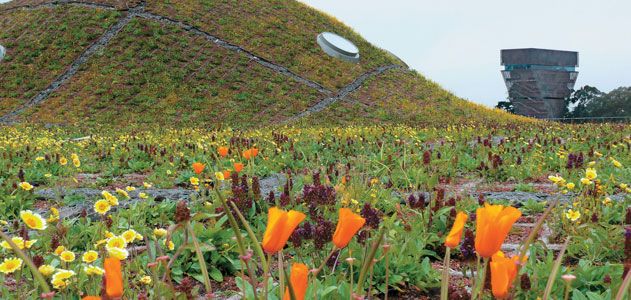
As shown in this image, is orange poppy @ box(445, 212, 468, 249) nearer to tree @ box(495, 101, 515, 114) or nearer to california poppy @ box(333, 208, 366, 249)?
california poppy @ box(333, 208, 366, 249)

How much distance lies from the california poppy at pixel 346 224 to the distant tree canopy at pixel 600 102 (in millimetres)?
58151

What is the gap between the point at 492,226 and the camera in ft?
3.59

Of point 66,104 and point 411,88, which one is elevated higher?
point 411,88

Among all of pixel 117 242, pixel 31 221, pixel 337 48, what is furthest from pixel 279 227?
pixel 337 48

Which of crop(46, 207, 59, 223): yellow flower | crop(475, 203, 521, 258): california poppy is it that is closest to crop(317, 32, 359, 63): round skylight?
crop(46, 207, 59, 223): yellow flower

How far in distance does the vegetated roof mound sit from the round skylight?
0.52m

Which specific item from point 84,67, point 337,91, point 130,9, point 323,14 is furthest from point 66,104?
point 323,14

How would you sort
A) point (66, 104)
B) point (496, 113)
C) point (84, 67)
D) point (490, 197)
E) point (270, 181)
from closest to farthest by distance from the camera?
point (490, 197) < point (270, 181) < point (66, 104) < point (84, 67) < point (496, 113)

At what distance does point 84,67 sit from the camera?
86.0ft

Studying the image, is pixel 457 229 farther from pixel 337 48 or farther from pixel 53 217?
pixel 337 48

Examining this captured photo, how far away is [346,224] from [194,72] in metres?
26.3

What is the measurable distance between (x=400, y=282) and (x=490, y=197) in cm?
281

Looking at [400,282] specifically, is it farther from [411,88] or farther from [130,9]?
[130,9]

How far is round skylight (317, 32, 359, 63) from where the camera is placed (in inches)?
1166
